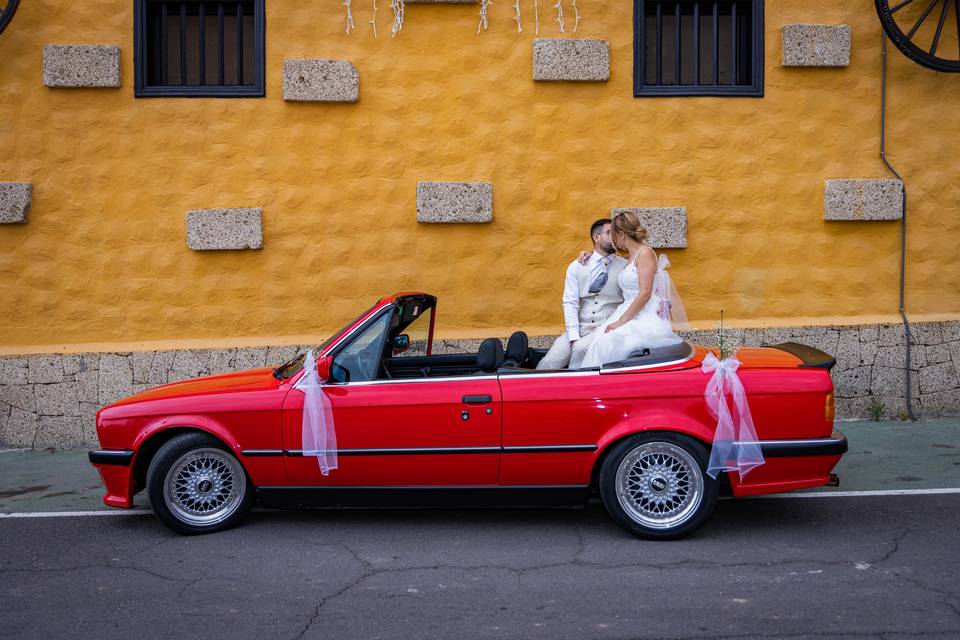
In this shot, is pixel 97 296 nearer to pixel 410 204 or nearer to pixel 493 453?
pixel 410 204

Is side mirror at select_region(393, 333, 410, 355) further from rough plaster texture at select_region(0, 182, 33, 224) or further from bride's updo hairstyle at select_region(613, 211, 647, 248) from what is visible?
rough plaster texture at select_region(0, 182, 33, 224)

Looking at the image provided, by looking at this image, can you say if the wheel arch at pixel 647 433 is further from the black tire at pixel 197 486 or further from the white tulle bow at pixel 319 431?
the black tire at pixel 197 486

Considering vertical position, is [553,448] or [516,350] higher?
[516,350]

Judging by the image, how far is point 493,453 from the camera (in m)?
5.79

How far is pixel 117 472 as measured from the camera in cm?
607

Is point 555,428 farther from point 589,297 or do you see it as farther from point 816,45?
point 816,45

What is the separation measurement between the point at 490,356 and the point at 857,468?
10.7ft

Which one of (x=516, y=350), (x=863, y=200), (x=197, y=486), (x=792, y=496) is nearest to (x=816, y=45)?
(x=863, y=200)

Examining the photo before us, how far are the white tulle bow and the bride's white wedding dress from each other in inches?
60.5

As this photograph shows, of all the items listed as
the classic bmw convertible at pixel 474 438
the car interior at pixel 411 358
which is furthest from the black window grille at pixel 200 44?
the classic bmw convertible at pixel 474 438

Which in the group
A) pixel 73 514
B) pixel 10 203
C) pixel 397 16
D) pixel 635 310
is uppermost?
pixel 397 16

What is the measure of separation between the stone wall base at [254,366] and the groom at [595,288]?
5.71ft

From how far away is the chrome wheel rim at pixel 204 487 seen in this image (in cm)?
600

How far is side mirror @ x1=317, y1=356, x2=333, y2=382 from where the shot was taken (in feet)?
19.5
